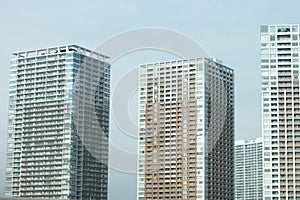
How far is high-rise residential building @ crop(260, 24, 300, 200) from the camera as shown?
74750 mm

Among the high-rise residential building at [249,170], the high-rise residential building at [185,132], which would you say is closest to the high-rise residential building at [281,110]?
the high-rise residential building at [185,132]

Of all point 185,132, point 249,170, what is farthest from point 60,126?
point 249,170

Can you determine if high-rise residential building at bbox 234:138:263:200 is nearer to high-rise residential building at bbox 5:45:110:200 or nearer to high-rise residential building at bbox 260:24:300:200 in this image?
high-rise residential building at bbox 5:45:110:200

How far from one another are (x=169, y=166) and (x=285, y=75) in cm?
2171

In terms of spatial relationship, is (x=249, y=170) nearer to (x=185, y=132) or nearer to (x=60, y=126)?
(x=185, y=132)

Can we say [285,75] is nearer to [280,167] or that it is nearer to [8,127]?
[280,167]

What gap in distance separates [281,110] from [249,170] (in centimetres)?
6499

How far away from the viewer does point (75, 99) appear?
86.6 meters

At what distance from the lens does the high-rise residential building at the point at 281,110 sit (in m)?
74.8

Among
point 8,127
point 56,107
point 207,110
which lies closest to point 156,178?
point 207,110

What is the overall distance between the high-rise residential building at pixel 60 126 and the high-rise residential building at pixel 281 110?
22264 mm

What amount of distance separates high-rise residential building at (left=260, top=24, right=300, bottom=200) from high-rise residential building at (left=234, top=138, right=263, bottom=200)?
5892 centimetres

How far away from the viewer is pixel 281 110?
Result: 78.0 metres

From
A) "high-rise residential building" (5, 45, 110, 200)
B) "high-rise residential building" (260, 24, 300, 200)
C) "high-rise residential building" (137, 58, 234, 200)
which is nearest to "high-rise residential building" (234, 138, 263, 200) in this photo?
"high-rise residential building" (137, 58, 234, 200)
